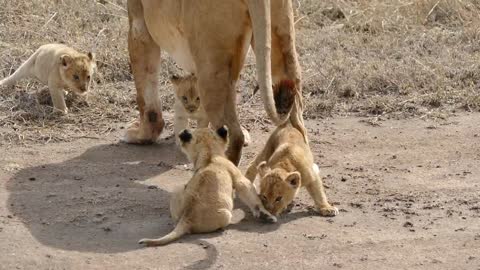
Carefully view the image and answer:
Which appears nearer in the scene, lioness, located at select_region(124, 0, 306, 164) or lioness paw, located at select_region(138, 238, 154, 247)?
lioness paw, located at select_region(138, 238, 154, 247)

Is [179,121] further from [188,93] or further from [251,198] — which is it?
[251,198]

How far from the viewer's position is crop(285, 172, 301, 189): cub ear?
6484 mm

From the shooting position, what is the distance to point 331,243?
20.5 ft

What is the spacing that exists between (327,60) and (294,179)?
3.64 meters

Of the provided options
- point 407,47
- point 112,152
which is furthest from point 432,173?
point 407,47

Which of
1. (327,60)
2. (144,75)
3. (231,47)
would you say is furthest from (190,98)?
(327,60)

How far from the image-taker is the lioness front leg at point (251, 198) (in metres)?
6.47

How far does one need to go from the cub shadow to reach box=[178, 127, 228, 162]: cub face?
399mm

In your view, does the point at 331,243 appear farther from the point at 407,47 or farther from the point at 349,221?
the point at 407,47

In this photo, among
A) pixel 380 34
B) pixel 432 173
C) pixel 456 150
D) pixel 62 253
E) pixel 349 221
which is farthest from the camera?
pixel 380 34

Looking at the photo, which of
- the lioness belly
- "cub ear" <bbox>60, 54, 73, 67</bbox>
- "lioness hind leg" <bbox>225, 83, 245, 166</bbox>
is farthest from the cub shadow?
"cub ear" <bbox>60, 54, 73, 67</bbox>

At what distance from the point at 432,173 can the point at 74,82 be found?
2.98m

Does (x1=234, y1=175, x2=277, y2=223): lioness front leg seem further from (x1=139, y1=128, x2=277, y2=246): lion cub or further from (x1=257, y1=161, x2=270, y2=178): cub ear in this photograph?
(x1=257, y1=161, x2=270, y2=178): cub ear

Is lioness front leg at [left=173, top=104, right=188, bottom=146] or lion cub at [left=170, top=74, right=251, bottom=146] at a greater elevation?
lion cub at [left=170, top=74, right=251, bottom=146]
